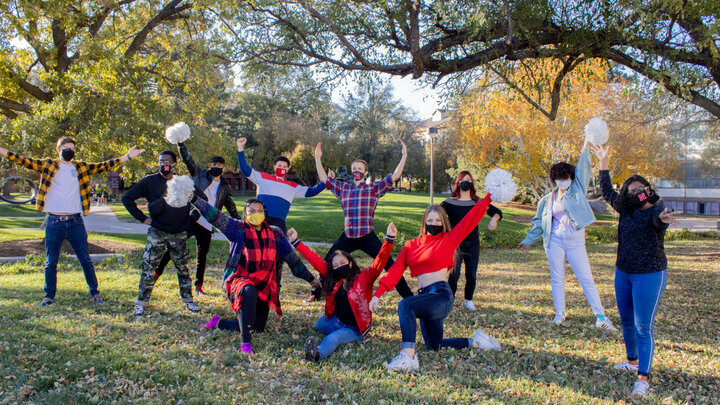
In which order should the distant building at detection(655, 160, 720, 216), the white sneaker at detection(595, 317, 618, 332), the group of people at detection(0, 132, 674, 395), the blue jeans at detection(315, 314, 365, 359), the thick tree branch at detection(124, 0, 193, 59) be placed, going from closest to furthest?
1. the group of people at detection(0, 132, 674, 395)
2. the blue jeans at detection(315, 314, 365, 359)
3. the white sneaker at detection(595, 317, 618, 332)
4. the thick tree branch at detection(124, 0, 193, 59)
5. the distant building at detection(655, 160, 720, 216)

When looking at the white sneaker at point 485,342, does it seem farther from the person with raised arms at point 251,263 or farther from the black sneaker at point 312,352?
the person with raised arms at point 251,263

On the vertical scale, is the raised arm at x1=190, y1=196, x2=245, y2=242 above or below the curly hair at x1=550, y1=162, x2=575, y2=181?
below

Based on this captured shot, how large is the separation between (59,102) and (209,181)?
5.56 m

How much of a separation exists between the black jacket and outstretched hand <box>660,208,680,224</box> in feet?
17.3

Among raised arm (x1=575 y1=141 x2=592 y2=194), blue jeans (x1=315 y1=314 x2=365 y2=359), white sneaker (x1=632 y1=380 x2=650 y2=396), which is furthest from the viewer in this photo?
raised arm (x1=575 y1=141 x2=592 y2=194)

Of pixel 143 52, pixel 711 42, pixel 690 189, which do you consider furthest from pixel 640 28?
pixel 690 189

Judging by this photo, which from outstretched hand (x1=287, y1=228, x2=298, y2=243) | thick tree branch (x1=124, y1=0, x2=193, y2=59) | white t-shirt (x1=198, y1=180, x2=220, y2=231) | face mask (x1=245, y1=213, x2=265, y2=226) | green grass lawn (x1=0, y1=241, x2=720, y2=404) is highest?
thick tree branch (x1=124, y1=0, x2=193, y2=59)

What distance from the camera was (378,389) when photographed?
11.9 feet

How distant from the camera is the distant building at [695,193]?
36.8 m

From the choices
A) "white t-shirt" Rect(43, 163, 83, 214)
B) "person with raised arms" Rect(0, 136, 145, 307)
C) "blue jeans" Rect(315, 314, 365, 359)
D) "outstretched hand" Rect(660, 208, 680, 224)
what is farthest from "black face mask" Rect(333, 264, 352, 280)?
"white t-shirt" Rect(43, 163, 83, 214)

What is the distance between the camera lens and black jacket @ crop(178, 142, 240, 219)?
240 inches

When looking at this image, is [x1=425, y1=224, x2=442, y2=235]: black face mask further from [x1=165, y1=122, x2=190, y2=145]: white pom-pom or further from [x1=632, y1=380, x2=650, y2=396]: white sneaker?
[x1=165, y1=122, x2=190, y2=145]: white pom-pom

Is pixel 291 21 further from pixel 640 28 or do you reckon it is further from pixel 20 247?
pixel 20 247

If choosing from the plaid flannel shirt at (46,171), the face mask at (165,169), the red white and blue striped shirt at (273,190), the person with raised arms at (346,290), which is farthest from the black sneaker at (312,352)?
the plaid flannel shirt at (46,171)
